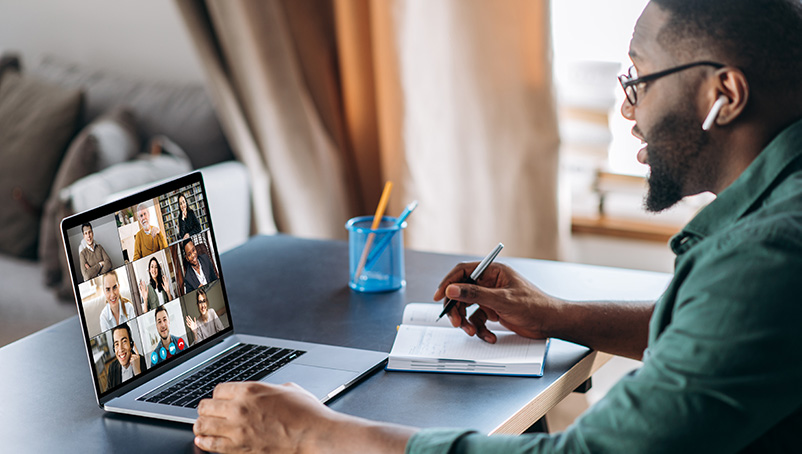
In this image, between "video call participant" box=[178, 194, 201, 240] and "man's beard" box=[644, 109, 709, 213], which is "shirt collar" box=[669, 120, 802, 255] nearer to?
Answer: "man's beard" box=[644, 109, 709, 213]

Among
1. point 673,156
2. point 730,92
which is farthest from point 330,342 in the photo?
point 730,92

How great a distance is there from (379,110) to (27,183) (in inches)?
47.5

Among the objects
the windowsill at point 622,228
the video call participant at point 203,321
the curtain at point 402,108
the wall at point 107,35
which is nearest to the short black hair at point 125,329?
the video call participant at point 203,321

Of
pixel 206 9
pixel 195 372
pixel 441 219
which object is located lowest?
pixel 441 219

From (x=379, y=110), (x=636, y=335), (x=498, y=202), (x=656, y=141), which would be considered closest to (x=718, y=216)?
(x=656, y=141)

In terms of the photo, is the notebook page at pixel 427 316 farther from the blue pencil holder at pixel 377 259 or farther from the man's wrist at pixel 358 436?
the man's wrist at pixel 358 436

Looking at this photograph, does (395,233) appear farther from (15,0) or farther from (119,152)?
(15,0)

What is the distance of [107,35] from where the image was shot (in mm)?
3334

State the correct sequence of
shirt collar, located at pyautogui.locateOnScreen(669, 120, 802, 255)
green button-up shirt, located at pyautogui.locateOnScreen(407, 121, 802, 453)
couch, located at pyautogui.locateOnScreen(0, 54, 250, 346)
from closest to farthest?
green button-up shirt, located at pyautogui.locateOnScreen(407, 121, 802, 453) < shirt collar, located at pyautogui.locateOnScreen(669, 120, 802, 255) < couch, located at pyautogui.locateOnScreen(0, 54, 250, 346)

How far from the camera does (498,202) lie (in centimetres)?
264

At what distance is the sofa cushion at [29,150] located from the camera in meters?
2.77

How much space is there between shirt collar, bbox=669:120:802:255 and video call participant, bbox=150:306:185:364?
726 millimetres

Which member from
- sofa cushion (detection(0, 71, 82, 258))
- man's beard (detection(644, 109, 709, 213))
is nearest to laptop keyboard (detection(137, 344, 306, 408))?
man's beard (detection(644, 109, 709, 213))

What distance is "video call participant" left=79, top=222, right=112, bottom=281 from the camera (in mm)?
1079
